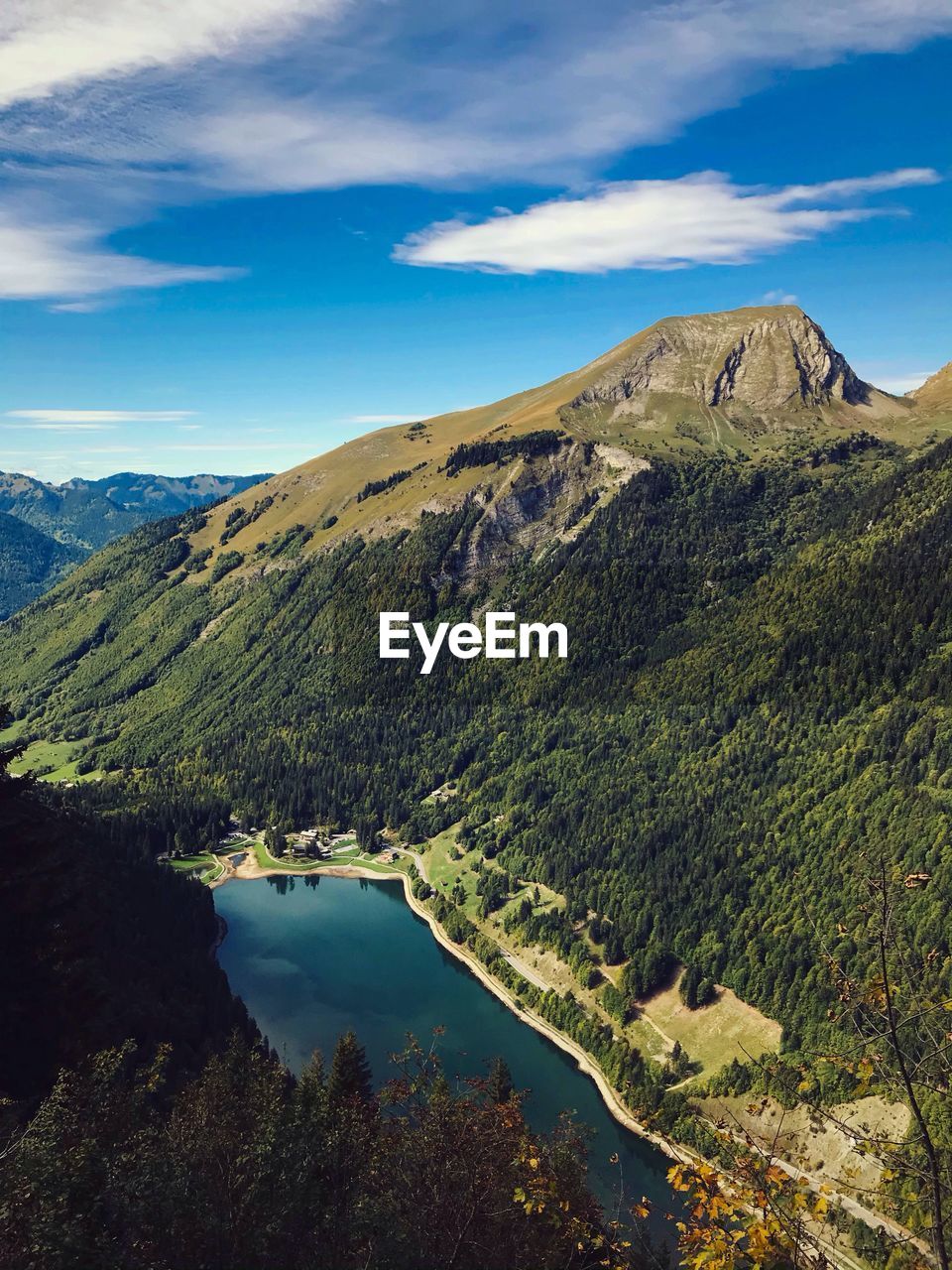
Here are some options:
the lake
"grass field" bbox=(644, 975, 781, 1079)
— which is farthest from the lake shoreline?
"grass field" bbox=(644, 975, 781, 1079)

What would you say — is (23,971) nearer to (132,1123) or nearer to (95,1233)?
(132,1123)

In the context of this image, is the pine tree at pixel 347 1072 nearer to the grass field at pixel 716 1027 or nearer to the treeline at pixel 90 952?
the treeline at pixel 90 952

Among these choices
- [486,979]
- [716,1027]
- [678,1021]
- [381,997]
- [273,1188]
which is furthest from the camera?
[486,979]

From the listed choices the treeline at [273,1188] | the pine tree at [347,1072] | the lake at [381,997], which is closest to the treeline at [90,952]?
the lake at [381,997]

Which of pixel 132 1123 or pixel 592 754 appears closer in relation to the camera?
pixel 132 1123

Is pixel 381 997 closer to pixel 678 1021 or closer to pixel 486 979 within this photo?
pixel 486 979

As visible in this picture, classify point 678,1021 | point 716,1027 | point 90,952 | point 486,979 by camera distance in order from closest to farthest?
1. point 90,952
2. point 716,1027
3. point 678,1021
4. point 486,979

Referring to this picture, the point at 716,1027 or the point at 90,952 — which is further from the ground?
the point at 90,952

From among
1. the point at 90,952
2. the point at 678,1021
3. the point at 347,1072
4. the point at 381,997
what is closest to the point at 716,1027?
the point at 678,1021

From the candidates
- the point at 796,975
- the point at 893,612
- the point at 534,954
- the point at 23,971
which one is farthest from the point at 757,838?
the point at 23,971

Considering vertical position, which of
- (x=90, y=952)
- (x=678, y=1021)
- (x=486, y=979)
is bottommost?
(x=486, y=979)
